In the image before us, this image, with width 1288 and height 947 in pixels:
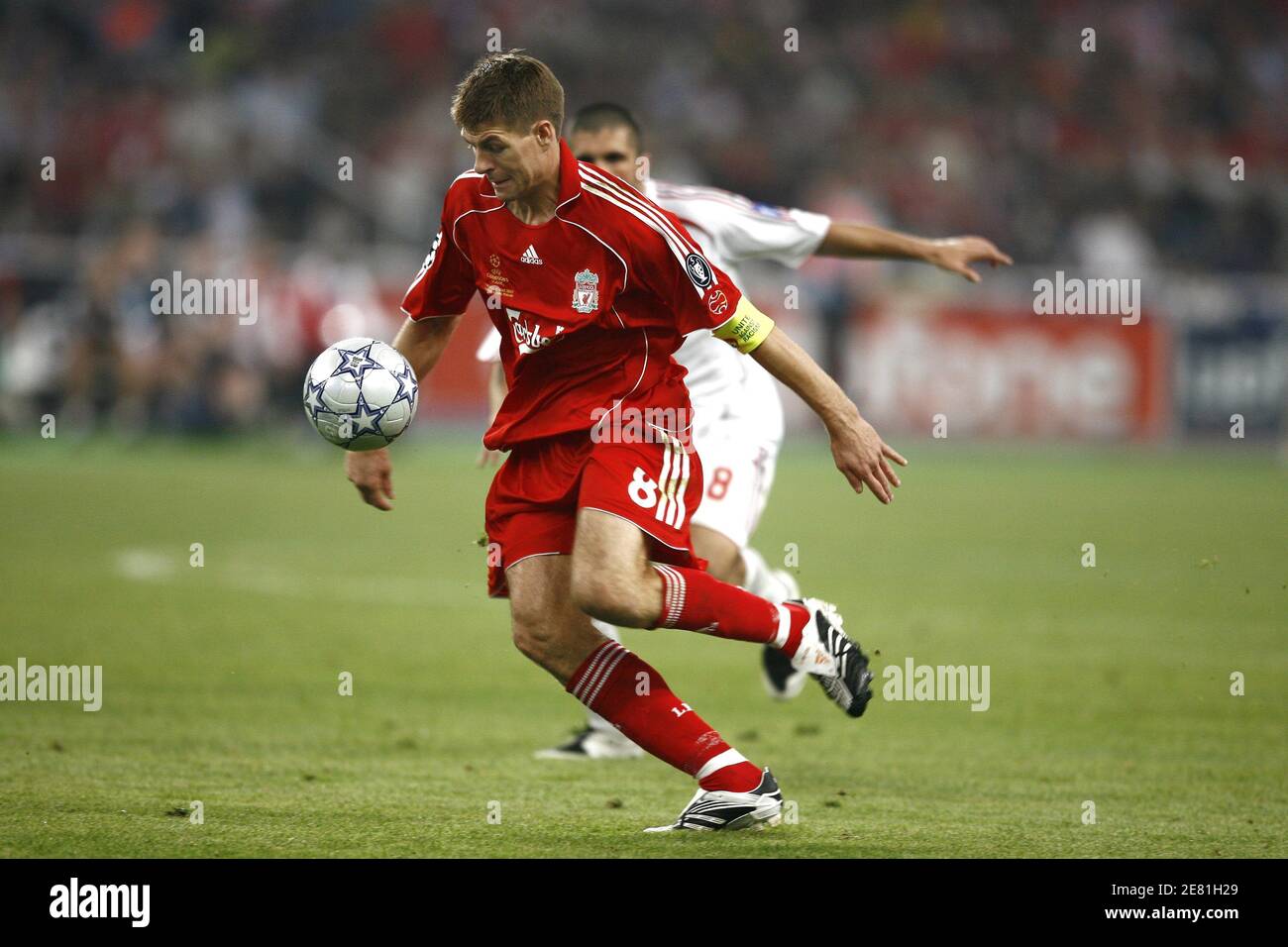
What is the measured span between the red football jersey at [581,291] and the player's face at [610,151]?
1600mm

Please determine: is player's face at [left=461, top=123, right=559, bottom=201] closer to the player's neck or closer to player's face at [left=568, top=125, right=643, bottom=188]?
the player's neck

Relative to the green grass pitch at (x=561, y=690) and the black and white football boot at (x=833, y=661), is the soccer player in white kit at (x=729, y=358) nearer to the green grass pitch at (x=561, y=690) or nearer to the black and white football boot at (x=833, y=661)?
the green grass pitch at (x=561, y=690)

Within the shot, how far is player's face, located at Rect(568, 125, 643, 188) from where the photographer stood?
694cm

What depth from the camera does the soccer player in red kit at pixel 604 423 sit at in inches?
198

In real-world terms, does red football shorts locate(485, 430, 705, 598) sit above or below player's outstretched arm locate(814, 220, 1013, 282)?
below

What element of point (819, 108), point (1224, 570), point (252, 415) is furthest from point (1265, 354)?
point (252, 415)

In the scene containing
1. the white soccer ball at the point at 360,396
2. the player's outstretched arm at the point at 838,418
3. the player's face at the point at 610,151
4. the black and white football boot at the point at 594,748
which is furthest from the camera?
the player's face at the point at 610,151

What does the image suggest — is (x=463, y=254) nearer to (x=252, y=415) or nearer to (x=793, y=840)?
(x=793, y=840)

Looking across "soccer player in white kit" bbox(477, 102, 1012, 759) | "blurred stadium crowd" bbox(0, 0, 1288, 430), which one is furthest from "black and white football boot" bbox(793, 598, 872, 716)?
"blurred stadium crowd" bbox(0, 0, 1288, 430)

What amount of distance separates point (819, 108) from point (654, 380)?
22162mm

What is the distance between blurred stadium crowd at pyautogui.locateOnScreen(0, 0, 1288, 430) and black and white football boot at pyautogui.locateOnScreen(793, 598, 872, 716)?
1634 centimetres

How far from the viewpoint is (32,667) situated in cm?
796

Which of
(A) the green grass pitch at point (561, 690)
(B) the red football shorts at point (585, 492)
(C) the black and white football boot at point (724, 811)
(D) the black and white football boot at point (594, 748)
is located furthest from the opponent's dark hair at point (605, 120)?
(C) the black and white football boot at point (724, 811)

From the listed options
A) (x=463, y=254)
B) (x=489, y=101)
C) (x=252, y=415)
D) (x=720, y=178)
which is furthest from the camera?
(x=720, y=178)
